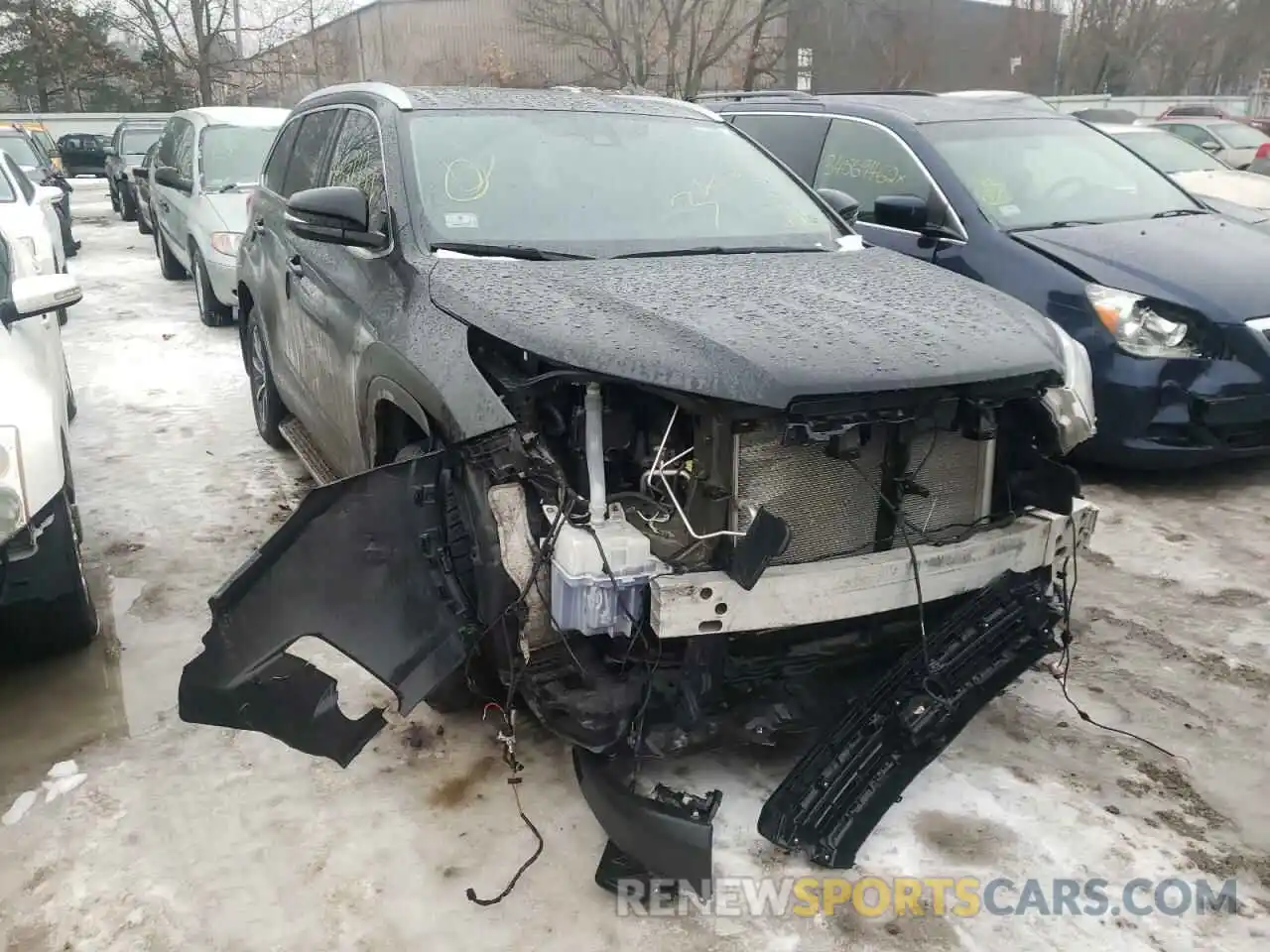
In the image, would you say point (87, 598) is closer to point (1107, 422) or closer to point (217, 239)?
point (1107, 422)

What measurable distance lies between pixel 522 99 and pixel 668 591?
2.48 m

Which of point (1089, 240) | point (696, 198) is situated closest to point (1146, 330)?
point (1089, 240)

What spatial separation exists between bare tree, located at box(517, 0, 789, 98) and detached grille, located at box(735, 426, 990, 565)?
20.5 m

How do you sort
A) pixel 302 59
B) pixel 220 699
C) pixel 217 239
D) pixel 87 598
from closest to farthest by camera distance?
1. pixel 220 699
2. pixel 87 598
3. pixel 217 239
4. pixel 302 59

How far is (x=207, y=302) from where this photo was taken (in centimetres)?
941

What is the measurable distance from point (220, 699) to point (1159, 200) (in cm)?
600

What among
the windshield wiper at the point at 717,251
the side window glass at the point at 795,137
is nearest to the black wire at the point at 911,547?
the windshield wiper at the point at 717,251

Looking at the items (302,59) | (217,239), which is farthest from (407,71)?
(217,239)

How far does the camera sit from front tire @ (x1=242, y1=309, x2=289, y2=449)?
5535mm

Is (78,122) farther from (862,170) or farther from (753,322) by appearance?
(753,322)

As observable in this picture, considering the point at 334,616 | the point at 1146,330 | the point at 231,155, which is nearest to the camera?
the point at 334,616

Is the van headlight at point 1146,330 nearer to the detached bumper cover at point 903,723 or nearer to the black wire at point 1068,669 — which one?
the black wire at point 1068,669

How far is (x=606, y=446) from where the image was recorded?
2.80 metres

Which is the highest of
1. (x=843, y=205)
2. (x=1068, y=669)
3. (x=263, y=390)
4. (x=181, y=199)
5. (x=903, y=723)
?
(x=843, y=205)
